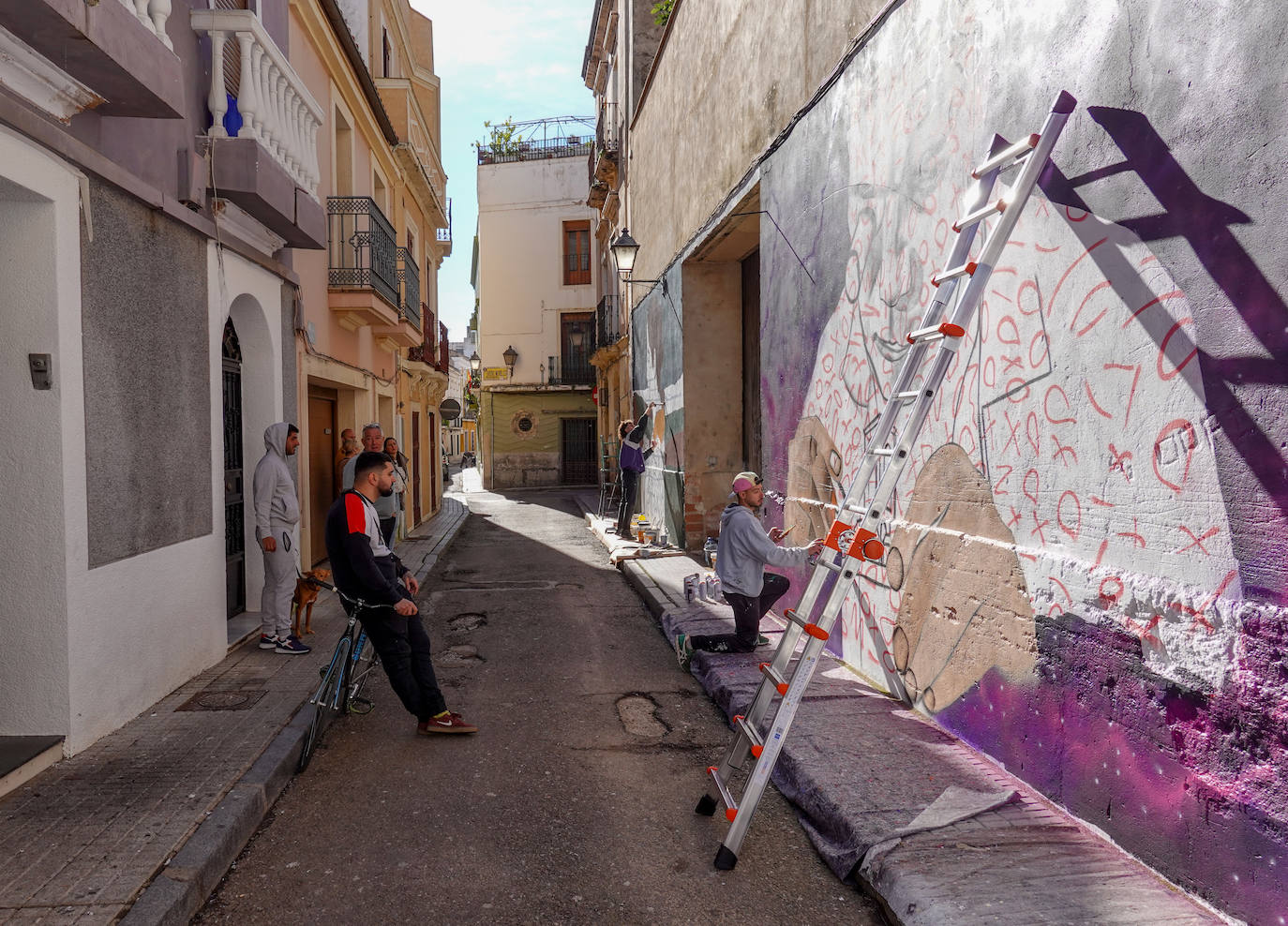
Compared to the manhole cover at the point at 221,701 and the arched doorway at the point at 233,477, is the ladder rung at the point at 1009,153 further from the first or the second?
the arched doorway at the point at 233,477

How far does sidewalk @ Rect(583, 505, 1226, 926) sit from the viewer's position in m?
2.80

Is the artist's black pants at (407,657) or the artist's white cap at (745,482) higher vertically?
the artist's white cap at (745,482)

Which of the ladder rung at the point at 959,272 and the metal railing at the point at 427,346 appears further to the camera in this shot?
the metal railing at the point at 427,346

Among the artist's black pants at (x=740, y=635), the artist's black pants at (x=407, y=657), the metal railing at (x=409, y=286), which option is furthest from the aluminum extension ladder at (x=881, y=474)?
the metal railing at (x=409, y=286)

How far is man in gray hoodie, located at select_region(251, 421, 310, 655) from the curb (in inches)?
77.4

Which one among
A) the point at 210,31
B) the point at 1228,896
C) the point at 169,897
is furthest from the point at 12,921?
the point at 210,31

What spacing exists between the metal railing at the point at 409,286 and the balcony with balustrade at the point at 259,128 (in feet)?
17.1

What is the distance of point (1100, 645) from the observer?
3184 mm

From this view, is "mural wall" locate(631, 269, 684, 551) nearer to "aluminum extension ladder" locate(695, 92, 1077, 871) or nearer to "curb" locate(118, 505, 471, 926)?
"curb" locate(118, 505, 471, 926)

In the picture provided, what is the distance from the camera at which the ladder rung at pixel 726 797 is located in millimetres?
3515

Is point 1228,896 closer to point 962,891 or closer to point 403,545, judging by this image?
point 962,891

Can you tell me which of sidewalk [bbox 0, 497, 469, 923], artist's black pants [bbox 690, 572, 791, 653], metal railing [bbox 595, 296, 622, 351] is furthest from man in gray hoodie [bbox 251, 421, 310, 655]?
metal railing [bbox 595, 296, 622, 351]

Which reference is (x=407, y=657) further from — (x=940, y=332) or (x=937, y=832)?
(x=940, y=332)

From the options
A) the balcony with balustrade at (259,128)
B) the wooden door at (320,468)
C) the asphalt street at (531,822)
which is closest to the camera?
the asphalt street at (531,822)
